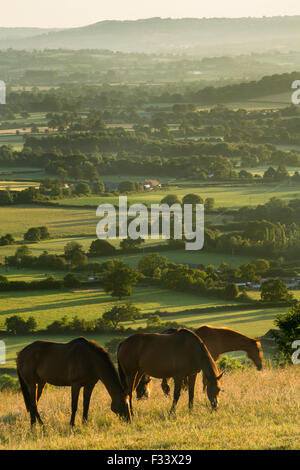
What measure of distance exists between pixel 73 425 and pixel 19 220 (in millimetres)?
54826

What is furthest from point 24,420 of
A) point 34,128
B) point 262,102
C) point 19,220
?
point 262,102

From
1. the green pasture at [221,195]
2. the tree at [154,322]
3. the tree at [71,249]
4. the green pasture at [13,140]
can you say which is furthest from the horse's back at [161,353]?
the green pasture at [13,140]

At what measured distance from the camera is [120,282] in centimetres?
3816

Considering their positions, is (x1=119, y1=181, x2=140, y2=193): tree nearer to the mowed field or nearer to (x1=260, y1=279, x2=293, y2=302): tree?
the mowed field

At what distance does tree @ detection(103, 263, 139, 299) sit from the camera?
124 feet

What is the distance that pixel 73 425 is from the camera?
32.4 ft

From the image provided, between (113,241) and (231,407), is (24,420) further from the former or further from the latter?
(113,241)

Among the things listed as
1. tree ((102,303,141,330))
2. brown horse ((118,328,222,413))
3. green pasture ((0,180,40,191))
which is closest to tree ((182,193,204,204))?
green pasture ((0,180,40,191))

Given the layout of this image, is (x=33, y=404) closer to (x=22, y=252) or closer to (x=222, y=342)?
(x=222, y=342)

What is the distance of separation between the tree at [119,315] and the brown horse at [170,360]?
847 inches

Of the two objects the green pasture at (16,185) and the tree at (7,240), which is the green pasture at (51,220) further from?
the green pasture at (16,185)

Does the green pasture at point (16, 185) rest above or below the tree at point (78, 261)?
above

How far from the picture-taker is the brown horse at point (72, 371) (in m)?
9.70

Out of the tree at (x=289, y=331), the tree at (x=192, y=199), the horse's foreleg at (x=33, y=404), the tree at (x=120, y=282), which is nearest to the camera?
the horse's foreleg at (x=33, y=404)
